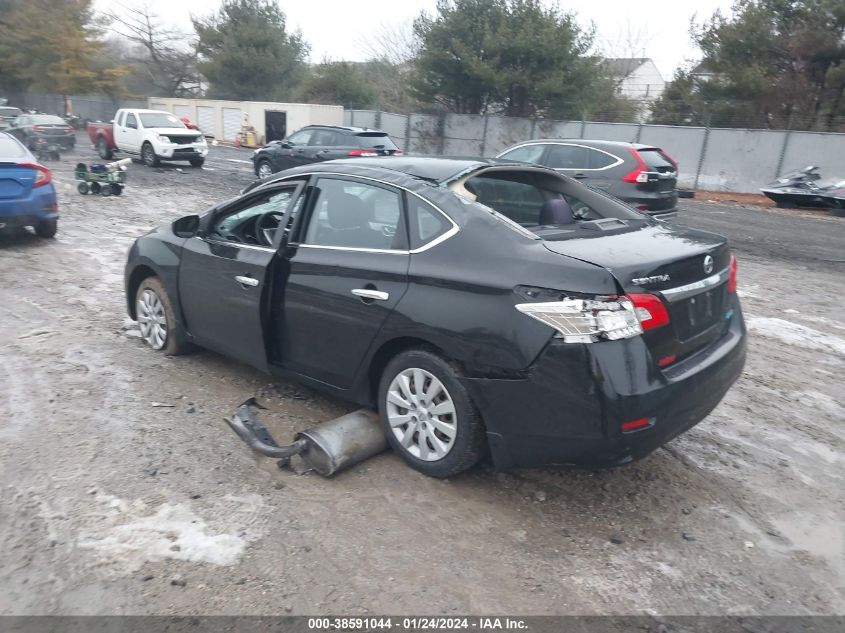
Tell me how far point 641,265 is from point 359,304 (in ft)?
5.12

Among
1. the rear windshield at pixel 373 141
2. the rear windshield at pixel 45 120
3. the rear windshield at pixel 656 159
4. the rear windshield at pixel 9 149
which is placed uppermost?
the rear windshield at pixel 656 159

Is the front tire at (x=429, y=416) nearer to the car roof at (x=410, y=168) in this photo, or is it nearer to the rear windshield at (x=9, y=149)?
the car roof at (x=410, y=168)

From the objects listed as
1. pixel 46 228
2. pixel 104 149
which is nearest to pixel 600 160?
pixel 46 228

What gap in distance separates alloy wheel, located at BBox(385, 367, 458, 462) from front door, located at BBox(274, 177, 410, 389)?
33 cm

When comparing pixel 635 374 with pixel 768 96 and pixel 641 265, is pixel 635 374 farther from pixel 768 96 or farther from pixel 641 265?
pixel 768 96

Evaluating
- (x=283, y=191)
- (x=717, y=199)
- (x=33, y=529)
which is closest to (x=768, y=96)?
(x=717, y=199)

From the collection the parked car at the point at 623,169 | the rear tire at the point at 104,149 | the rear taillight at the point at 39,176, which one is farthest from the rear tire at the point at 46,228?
the rear tire at the point at 104,149

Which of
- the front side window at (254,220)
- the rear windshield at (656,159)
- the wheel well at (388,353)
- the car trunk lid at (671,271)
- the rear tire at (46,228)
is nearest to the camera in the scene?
the car trunk lid at (671,271)

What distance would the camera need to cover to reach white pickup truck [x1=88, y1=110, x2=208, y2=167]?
21281 millimetres

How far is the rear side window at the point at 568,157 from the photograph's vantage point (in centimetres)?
1185

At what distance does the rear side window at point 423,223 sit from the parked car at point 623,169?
304 inches

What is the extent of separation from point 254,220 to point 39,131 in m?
21.8

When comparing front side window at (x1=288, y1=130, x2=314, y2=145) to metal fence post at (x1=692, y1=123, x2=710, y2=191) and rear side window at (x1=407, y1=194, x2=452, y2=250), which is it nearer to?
metal fence post at (x1=692, y1=123, x2=710, y2=191)

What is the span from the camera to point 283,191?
4.85 meters
